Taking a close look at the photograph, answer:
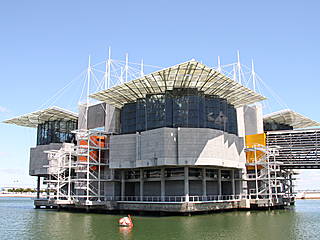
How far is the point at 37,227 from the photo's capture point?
47.2 m

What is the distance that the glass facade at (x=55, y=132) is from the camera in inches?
3587

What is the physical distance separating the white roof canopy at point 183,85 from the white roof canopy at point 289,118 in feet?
54.0

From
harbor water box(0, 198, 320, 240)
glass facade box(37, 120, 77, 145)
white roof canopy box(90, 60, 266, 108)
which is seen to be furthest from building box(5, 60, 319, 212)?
harbor water box(0, 198, 320, 240)

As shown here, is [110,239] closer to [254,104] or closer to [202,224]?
[202,224]

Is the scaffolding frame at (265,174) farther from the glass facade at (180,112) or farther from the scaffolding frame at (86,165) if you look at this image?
the scaffolding frame at (86,165)

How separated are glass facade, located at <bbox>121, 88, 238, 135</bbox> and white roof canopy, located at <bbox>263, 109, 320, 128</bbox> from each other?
22626 mm

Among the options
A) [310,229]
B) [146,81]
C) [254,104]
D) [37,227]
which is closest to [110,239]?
[37,227]

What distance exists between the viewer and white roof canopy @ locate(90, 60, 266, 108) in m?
61.6

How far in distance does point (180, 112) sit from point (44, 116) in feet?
132

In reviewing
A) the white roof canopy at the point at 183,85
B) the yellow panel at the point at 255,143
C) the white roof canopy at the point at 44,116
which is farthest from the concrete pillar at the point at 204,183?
the white roof canopy at the point at 44,116

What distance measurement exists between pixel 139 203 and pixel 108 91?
22.1 m

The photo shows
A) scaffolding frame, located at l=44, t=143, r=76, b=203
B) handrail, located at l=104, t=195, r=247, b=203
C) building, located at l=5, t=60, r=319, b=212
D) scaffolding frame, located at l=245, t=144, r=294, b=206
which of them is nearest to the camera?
building, located at l=5, t=60, r=319, b=212

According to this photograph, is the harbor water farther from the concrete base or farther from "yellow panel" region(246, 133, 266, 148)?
"yellow panel" region(246, 133, 266, 148)

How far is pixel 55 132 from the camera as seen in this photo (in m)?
91.4
